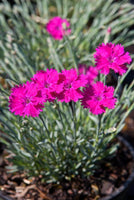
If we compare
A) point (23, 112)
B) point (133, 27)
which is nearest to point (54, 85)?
point (23, 112)

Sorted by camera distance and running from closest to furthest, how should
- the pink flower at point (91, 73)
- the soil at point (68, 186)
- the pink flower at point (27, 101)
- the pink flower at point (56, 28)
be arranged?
the pink flower at point (27, 101)
the soil at point (68, 186)
the pink flower at point (91, 73)
the pink flower at point (56, 28)

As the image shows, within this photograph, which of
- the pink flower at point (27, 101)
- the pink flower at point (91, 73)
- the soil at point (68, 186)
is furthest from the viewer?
the pink flower at point (91, 73)

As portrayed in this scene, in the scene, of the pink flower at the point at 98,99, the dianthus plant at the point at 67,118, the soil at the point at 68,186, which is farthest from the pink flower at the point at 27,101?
the soil at the point at 68,186

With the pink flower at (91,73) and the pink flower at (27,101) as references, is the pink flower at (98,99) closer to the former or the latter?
the pink flower at (27,101)

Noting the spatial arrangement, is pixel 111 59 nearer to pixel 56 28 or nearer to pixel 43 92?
pixel 43 92

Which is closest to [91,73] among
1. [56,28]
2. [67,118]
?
[67,118]

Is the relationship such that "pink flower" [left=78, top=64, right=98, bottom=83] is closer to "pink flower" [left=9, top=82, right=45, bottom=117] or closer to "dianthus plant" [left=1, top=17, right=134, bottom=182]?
"dianthus plant" [left=1, top=17, right=134, bottom=182]

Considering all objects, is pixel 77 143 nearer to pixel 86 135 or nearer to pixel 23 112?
pixel 86 135

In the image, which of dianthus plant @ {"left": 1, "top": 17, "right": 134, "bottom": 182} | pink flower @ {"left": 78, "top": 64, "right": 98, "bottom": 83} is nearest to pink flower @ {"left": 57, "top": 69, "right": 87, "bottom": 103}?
dianthus plant @ {"left": 1, "top": 17, "right": 134, "bottom": 182}
